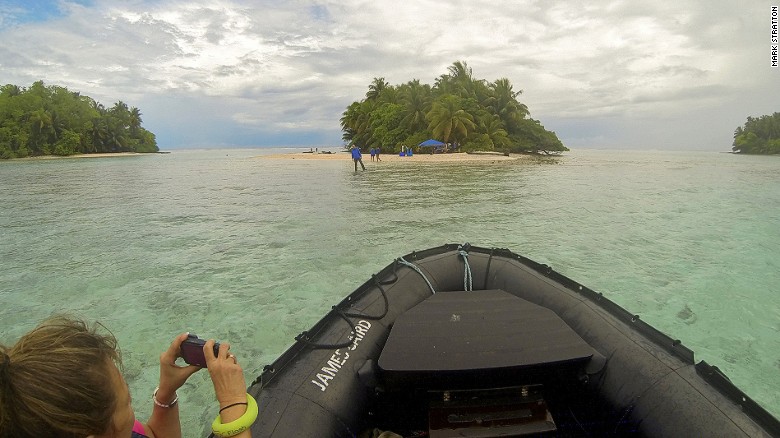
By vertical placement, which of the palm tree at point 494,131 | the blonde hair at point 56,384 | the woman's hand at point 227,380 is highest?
the palm tree at point 494,131

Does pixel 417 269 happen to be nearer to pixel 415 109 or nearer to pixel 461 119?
pixel 461 119

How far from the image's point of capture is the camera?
150 centimetres

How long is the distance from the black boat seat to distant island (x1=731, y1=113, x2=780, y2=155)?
93.7m

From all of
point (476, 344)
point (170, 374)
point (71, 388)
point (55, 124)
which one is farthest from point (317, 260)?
point (55, 124)

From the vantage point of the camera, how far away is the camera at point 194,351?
1503 mm

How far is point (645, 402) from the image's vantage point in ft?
7.02

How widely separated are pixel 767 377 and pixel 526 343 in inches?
128

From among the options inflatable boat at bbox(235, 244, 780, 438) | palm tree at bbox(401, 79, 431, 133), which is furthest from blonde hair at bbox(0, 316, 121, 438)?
palm tree at bbox(401, 79, 431, 133)

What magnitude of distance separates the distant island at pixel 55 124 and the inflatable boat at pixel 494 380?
84.2 meters

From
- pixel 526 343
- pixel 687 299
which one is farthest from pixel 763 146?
pixel 526 343

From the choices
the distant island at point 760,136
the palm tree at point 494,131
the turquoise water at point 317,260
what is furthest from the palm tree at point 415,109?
the distant island at point 760,136

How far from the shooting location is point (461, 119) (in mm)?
44938

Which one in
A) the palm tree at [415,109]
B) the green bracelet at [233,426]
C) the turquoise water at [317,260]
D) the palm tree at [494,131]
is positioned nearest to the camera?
the green bracelet at [233,426]

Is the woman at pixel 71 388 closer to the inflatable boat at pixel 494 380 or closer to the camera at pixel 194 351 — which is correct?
the camera at pixel 194 351
